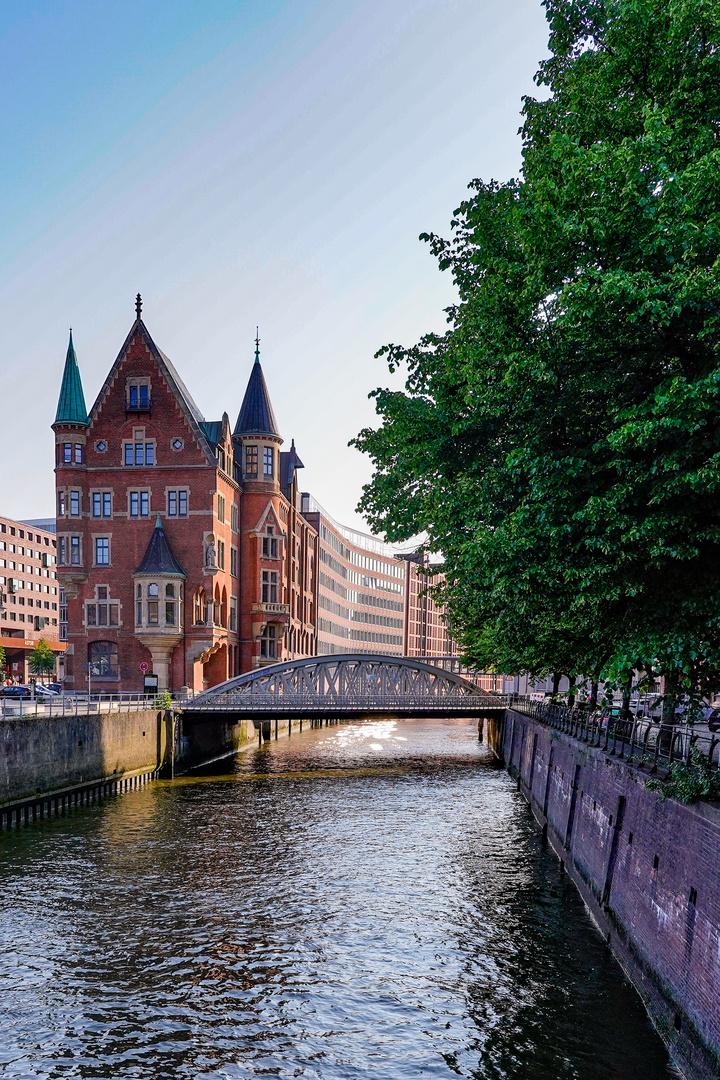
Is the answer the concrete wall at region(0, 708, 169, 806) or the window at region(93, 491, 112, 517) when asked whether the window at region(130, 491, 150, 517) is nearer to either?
the window at region(93, 491, 112, 517)

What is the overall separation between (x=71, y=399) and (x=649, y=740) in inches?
2136

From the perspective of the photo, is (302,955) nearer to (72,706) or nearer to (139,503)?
(72,706)

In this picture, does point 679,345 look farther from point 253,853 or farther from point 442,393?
point 253,853

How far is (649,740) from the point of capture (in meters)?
21.7

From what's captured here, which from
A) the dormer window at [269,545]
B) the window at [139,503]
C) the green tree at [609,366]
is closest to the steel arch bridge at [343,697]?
the dormer window at [269,545]

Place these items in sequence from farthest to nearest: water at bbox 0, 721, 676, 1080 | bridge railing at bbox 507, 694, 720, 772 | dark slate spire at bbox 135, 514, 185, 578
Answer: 1. dark slate spire at bbox 135, 514, 185, 578
2. bridge railing at bbox 507, 694, 720, 772
3. water at bbox 0, 721, 676, 1080

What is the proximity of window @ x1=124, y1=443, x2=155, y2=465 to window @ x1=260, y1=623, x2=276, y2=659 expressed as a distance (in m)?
16.4

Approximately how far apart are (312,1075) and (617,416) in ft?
38.8

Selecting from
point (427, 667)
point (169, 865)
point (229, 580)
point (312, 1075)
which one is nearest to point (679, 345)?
point (312, 1075)

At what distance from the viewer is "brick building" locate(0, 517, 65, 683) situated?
129 meters

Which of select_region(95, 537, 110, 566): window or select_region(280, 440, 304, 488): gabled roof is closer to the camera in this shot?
select_region(95, 537, 110, 566): window

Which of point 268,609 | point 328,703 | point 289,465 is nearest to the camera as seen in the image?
point 328,703

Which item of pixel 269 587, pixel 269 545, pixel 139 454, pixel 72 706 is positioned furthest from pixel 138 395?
pixel 72 706

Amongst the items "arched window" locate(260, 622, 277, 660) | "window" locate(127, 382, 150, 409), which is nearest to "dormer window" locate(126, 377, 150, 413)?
"window" locate(127, 382, 150, 409)
